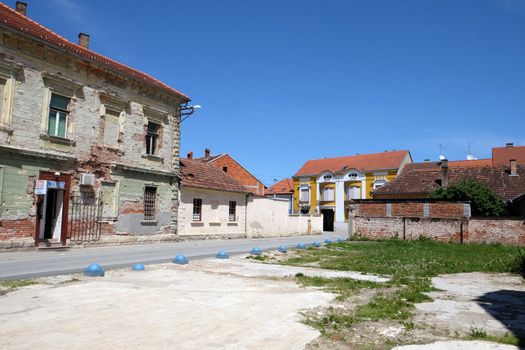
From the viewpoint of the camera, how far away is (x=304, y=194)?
62656 mm

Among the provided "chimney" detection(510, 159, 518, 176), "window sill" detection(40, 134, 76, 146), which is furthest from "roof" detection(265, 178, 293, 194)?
"window sill" detection(40, 134, 76, 146)

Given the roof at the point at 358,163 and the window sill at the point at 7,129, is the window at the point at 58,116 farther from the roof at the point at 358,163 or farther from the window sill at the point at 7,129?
the roof at the point at 358,163

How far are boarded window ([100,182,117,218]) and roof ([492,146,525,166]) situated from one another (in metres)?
47.4

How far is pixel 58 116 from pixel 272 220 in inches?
827

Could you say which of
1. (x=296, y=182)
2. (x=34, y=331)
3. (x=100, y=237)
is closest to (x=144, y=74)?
(x=100, y=237)

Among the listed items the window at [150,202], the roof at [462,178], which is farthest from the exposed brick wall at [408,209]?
the window at [150,202]

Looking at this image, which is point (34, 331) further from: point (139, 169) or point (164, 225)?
point (164, 225)

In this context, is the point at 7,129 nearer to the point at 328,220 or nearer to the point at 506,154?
the point at 328,220

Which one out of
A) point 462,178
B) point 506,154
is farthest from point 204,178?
point 506,154

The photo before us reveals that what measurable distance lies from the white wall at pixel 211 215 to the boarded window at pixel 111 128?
5.78m

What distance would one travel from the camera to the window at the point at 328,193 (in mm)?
59438

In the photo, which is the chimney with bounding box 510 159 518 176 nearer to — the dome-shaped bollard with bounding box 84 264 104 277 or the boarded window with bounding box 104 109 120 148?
the boarded window with bounding box 104 109 120 148

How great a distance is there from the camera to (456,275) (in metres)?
12.1

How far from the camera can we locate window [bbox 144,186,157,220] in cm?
2325
